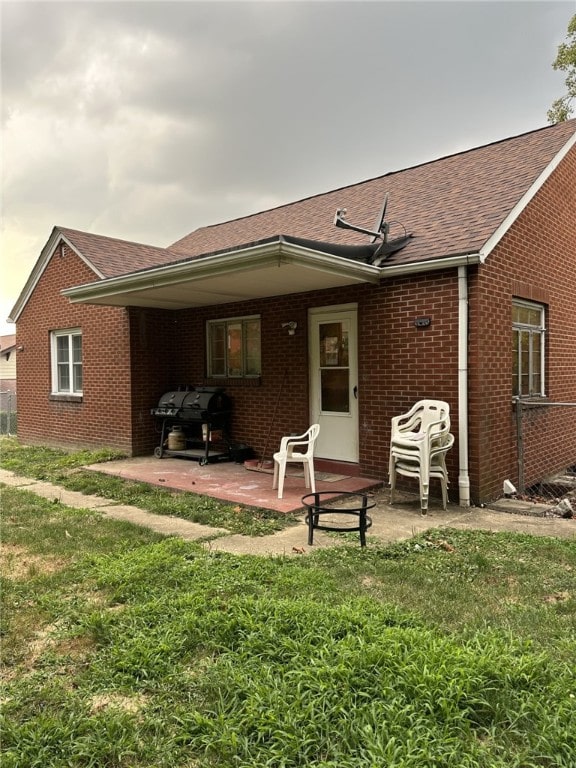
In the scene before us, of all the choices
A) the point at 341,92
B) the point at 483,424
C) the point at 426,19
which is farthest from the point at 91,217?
the point at 483,424

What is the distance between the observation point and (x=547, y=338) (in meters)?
8.16

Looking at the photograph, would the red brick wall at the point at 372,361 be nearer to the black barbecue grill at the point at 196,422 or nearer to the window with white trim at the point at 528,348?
the black barbecue grill at the point at 196,422

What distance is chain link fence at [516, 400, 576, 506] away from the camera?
23.0 feet

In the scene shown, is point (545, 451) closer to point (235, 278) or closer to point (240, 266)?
point (235, 278)

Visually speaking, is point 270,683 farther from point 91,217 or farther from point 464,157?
point 91,217

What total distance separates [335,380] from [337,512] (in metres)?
3.58

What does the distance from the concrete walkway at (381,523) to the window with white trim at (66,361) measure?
193 inches

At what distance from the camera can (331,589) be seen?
3420mm

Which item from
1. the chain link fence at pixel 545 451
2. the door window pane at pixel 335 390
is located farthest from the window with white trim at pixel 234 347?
the chain link fence at pixel 545 451

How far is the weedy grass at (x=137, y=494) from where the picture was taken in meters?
5.35

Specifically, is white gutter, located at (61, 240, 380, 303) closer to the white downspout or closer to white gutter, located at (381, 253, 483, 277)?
white gutter, located at (381, 253, 483, 277)

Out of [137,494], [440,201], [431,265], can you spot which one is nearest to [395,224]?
[440,201]

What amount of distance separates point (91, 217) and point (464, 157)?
9.90 m

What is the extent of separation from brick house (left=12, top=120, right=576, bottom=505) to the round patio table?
1.15m
